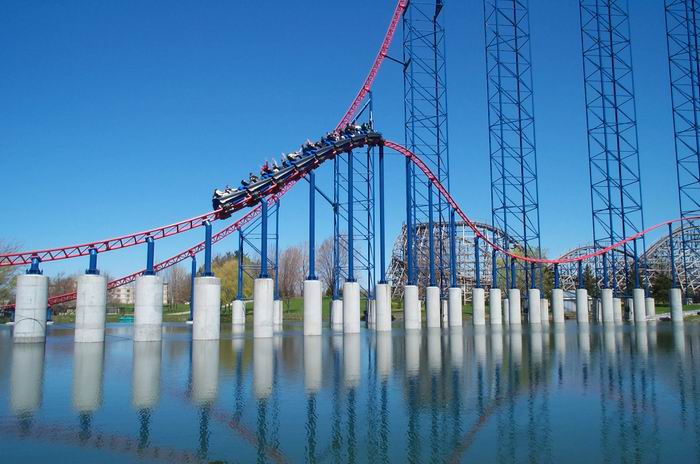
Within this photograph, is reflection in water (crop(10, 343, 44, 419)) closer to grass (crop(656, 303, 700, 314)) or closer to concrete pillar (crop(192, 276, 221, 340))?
concrete pillar (crop(192, 276, 221, 340))

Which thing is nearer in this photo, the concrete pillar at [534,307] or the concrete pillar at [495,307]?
the concrete pillar at [495,307]

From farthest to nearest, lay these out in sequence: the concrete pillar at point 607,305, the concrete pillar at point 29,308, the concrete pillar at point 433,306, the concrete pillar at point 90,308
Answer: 1. the concrete pillar at point 607,305
2. the concrete pillar at point 433,306
3. the concrete pillar at point 29,308
4. the concrete pillar at point 90,308

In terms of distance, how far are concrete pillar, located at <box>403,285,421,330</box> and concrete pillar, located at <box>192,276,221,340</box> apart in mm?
12571

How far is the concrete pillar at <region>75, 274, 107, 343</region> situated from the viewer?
81.7ft

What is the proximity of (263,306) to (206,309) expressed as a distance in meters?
2.55

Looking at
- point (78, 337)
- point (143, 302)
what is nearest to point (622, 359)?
point (143, 302)

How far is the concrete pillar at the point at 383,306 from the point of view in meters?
32.0

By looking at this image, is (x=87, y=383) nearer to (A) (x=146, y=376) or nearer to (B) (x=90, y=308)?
(A) (x=146, y=376)

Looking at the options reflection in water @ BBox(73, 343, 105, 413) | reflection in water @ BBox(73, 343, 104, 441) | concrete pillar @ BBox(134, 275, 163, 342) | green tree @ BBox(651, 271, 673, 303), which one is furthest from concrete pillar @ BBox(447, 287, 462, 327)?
green tree @ BBox(651, 271, 673, 303)

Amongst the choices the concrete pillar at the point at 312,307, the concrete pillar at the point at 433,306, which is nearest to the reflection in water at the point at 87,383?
the concrete pillar at the point at 312,307

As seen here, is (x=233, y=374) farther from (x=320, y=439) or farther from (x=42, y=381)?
(x=320, y=439)

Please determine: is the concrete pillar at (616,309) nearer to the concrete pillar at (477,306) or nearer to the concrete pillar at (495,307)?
the concrete pillar at (495,307)

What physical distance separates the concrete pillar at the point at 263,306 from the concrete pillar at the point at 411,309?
10.2m

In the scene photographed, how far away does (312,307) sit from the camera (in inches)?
1116
